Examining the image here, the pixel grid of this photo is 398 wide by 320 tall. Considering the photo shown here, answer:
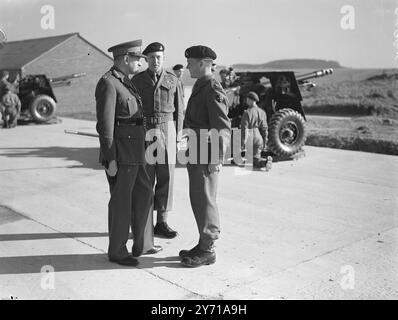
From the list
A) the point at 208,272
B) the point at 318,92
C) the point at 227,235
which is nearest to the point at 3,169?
the point at 227,235

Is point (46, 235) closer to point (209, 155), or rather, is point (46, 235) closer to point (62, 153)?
point (209, 155)

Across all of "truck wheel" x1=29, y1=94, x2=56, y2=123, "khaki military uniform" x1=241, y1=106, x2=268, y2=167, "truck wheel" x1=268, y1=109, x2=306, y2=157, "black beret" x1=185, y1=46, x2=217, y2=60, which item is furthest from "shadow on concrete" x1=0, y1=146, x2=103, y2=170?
"truck wheel" x1=29, y1=94, x2=56, y2=123

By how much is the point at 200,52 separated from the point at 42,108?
1516cm

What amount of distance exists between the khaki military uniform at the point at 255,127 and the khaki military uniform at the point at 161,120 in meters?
3.60

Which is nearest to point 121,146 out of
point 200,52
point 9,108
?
point 200,52

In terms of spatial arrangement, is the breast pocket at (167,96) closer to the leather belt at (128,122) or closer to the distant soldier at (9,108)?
the leather belt at (128,122)

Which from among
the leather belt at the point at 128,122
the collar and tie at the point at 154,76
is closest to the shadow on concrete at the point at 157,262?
the leather belt at the point at 128,122

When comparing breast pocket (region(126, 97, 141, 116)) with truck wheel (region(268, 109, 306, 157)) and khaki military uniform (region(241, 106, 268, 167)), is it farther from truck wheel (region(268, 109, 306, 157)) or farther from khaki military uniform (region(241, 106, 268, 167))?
truck wheel (region(268, 109, 306, 157))

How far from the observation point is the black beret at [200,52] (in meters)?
4.43

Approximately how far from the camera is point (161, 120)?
533cm

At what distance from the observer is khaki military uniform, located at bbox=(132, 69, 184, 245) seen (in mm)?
5285

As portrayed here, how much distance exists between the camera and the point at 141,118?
15.0 ft

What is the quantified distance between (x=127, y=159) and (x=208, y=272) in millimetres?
1202

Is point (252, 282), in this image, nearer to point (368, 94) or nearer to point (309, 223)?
point (309, 223)
